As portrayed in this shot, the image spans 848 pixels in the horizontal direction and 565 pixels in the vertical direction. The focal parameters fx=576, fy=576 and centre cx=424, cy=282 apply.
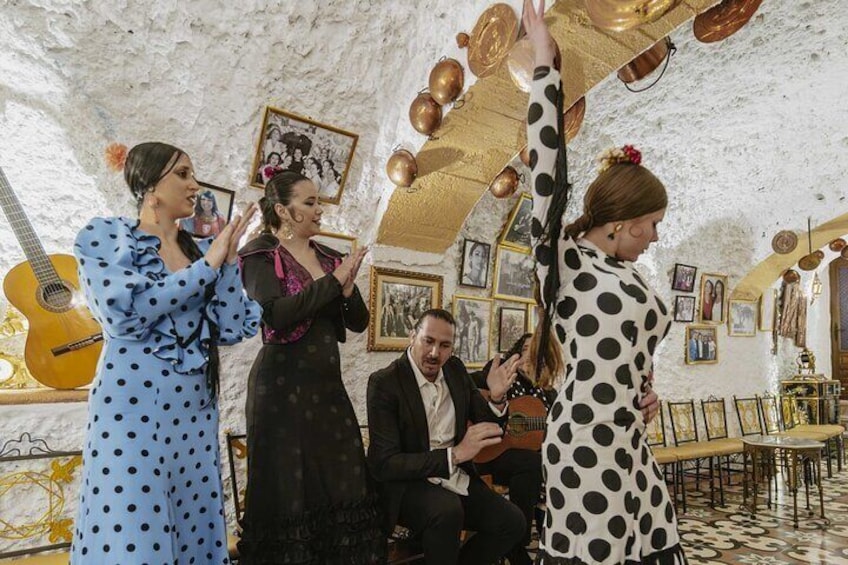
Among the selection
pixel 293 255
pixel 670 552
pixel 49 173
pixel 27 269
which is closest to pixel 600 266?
pixel 670 552

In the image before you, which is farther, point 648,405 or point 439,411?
point 439,411

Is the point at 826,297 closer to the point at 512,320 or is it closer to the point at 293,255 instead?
the point at 512,320

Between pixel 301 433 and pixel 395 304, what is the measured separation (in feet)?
6.91

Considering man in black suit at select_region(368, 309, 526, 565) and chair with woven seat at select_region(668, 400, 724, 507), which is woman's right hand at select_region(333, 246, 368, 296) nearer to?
man in black suit at select_region(368, 309, 526, 565)

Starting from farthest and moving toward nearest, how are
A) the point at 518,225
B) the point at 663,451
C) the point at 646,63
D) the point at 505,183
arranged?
1. the point at 663,451
2. the point at 518,225
3. the point at 505,183
4. the point at 646,63

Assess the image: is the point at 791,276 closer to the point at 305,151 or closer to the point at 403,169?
the point at 403,169

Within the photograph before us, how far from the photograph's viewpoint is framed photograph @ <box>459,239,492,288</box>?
475 centimetres

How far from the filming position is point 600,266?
1599 millimetres

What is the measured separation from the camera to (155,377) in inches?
64.4

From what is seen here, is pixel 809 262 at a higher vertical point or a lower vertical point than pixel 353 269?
higher

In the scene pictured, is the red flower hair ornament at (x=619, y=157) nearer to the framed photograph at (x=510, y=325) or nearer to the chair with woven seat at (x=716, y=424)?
the framed photograph at (x=510, y=325)

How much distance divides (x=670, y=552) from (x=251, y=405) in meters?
1.51

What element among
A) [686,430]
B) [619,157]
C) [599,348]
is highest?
[619,157]

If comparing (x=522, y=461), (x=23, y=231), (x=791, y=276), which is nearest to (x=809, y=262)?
(x=791, y=276)
